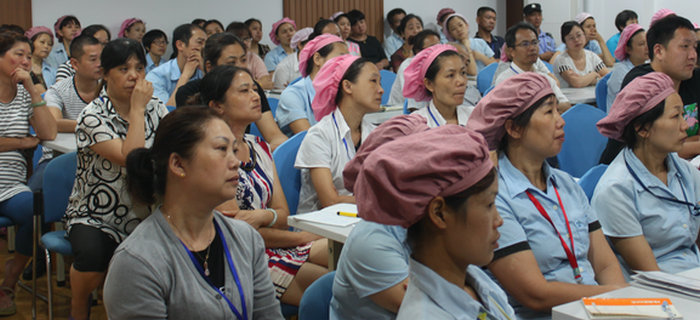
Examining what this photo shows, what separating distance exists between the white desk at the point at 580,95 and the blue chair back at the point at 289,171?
2952 millimetres

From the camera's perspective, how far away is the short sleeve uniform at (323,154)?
3275 millimetres

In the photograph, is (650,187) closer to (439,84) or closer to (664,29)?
(439,84)

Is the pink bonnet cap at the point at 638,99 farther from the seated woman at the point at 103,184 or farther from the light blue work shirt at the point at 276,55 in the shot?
the light blue work shirt at the point at 276,55

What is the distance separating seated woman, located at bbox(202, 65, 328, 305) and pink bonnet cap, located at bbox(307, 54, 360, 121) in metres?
0.64

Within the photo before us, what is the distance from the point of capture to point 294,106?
4.65 metres

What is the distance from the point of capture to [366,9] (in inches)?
433

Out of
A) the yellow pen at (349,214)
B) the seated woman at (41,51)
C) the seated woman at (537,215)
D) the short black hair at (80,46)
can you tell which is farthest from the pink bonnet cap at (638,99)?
the seated woman at (41,51)

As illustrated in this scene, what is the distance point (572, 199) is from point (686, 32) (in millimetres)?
2206

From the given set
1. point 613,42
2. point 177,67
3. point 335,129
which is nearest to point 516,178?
point 335,129

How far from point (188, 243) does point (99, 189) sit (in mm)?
1079

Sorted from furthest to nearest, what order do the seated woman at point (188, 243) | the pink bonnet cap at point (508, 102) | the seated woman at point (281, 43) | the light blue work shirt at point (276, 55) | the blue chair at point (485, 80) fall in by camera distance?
the light blue work shirt at point (276, 55) < the seated woman at point (281, 43) < the blue chair at point (485, 80) < the pink bonnet cap at point (508, 102) < the seated woman at point (188, 243)

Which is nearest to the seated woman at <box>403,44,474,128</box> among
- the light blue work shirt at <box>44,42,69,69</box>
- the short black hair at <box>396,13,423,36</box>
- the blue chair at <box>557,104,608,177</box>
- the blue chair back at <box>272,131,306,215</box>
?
the blue chair at <box>557,104,608,177</box>

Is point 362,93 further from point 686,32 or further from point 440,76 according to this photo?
point 686,32

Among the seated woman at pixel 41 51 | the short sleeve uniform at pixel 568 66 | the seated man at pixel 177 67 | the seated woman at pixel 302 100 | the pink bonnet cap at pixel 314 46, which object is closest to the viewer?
the seated woman at pixel 302 100
